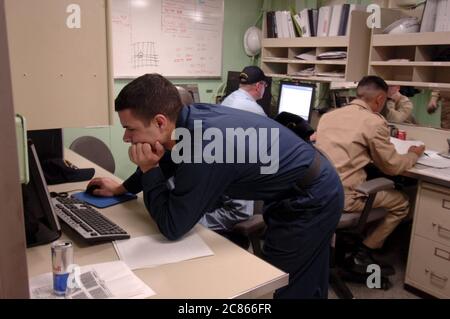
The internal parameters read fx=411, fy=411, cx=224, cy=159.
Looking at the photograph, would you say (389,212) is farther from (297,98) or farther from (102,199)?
(102,199)

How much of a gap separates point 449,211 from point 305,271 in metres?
1.12

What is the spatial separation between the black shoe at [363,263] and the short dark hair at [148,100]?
1779 millimetres

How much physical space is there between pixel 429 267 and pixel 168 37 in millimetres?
2694

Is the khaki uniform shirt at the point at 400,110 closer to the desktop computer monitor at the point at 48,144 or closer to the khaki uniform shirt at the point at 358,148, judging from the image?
the khaki uniform shirt at the point at 358,148

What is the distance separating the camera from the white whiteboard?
3.38m

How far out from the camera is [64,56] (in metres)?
1.26

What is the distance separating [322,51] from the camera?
3.51 m

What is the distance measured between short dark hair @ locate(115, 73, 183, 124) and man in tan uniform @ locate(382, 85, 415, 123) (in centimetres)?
224

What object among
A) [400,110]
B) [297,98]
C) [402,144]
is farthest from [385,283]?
[297,98]

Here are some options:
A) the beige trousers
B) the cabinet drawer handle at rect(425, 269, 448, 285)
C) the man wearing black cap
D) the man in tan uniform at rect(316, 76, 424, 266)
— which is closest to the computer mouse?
the man in tan uniform at rect(316, 76, 424, 266)

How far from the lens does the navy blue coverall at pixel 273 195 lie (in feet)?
4.17

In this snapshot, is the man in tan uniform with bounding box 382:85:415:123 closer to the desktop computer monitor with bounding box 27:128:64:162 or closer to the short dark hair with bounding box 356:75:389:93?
the short dark hair with bounding box 356:75:389:93

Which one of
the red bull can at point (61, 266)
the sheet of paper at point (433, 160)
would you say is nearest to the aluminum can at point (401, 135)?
the sheet of paper at point (433, 160)
